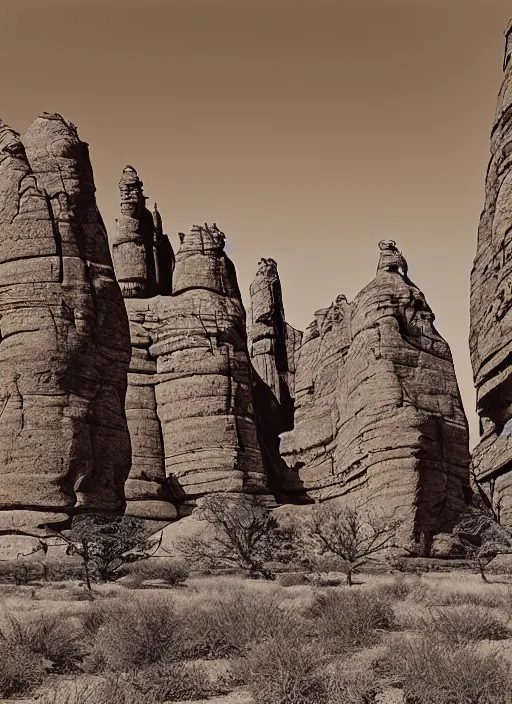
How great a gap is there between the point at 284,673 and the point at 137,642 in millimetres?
2427

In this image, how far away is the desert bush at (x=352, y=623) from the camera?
1151 cm

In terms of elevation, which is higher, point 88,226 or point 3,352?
point 88,226

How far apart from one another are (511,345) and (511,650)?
23573mm

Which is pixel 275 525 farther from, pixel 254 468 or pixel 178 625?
pixel 178 625

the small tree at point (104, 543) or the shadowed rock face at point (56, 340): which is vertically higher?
the shadowed rock face at point (56, 340)

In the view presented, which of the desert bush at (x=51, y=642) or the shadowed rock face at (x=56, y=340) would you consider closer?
the desert bush at (x=51, y=642)

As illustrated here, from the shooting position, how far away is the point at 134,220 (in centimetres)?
5103

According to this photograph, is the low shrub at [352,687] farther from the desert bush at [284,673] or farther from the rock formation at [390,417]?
the rock formation at [390,417]

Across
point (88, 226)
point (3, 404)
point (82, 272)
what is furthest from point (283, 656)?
point (88, 226)

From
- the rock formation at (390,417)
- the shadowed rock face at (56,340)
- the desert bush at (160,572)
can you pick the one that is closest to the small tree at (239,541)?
the desert bush at (160,572)

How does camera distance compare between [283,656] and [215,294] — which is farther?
[215,294]

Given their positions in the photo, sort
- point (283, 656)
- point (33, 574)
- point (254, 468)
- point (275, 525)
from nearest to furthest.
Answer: point (283, 656) → point (33, 574) → point (275, 525) → point (254, 468)

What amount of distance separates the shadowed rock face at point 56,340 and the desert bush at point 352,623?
13.0 metres

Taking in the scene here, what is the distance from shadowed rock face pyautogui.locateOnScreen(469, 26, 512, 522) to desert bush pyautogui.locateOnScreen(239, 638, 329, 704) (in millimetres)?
24816
